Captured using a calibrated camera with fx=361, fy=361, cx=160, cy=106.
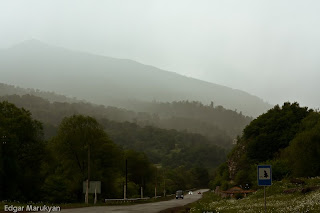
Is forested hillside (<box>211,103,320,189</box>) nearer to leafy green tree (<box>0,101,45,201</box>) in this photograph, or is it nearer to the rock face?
the rock face

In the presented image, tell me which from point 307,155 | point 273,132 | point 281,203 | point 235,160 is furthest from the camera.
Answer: point 235,160

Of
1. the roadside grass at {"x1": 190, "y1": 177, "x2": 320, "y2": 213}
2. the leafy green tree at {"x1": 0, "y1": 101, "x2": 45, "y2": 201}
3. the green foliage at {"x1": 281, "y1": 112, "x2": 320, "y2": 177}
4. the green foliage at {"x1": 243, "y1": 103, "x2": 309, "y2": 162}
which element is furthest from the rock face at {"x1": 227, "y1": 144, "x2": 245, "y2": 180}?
the roadside grass at {"x1": 190, "y1": 177, "x2": 320, "y2": 213}

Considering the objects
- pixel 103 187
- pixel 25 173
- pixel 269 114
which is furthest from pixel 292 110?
pixel 25 173

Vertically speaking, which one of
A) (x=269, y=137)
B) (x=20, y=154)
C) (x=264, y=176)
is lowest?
(x=20, y=154)

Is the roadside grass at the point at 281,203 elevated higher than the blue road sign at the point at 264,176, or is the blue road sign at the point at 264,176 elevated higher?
the blue road sign at the point at 264,176

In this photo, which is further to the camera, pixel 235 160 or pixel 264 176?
pixel 235 160

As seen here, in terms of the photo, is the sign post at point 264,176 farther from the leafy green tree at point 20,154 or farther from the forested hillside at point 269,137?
the forested hillside at point 269,137

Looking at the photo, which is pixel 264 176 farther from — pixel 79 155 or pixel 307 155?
pixel 79 155

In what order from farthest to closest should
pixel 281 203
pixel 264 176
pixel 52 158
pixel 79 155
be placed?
pixel 79 155 < pixel 52 158 < pixel 281 203 < pixel 264 176

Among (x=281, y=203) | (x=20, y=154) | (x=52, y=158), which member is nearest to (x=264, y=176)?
(x=281, y=203)

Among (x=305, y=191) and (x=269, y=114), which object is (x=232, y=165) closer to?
(x=269, y=114)

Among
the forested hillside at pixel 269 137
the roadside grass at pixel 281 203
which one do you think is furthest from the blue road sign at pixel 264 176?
the forested hillside at pixel 269 137

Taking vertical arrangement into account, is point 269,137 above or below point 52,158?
above

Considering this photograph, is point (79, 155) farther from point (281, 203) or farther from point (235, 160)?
point (235, 160)
